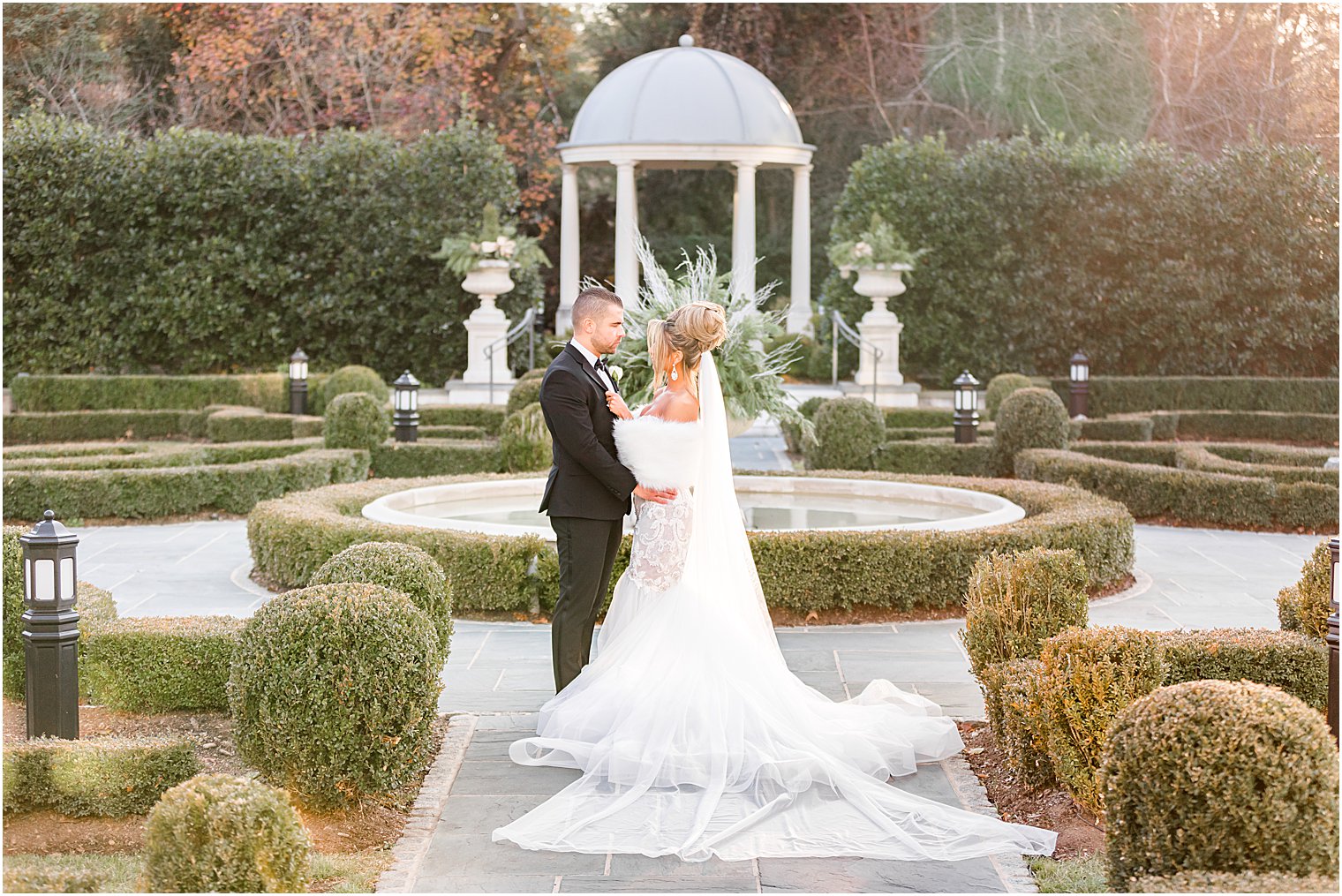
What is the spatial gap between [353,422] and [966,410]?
6.29 m

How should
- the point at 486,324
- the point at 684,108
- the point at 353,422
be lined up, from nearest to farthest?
the point at 353,422 < the point at 486,324 < the point at 684,108

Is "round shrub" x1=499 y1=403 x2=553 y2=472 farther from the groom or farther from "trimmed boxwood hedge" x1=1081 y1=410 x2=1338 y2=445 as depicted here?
"trimmed boxwood hedge" x1=1081 y1=410 x2=1338 y2=445

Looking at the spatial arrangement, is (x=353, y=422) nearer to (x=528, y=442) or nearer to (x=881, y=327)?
(x=528, y=442)

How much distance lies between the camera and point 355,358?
22438 millimetres

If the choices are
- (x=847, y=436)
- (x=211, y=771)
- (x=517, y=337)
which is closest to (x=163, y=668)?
(x=211, y=771)

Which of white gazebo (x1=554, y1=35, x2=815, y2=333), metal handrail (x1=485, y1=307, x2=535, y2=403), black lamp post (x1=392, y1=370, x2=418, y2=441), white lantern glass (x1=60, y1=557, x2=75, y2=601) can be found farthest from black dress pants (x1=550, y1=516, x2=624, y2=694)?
white gazebo (x1=554, y1=35, x2=815, y2=333)

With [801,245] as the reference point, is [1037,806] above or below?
below

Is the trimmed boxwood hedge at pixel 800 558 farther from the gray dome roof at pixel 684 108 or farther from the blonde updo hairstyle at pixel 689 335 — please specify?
the gray dome roof at pixel 684 108

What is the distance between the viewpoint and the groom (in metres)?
A: 5.78

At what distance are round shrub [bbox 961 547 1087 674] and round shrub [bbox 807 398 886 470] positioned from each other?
7.61 meters

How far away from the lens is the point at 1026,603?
566 centimetres

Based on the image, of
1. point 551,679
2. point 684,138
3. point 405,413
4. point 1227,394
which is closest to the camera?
point 551,679

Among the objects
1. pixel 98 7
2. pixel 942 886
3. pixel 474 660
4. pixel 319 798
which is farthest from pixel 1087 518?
pixel 98 7

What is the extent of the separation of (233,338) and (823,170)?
1425 cm
